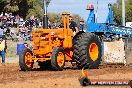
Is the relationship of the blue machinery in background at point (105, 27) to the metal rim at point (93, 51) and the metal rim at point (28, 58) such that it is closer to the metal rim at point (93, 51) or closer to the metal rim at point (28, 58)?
the metal rim at point (93, 51)

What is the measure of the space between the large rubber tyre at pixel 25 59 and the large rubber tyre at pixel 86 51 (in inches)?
69.7

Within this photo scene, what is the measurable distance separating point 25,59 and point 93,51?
9.50ft

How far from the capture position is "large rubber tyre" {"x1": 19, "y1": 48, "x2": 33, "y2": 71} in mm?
16281

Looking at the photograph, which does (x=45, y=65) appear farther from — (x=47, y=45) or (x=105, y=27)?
(x=105, y=27)

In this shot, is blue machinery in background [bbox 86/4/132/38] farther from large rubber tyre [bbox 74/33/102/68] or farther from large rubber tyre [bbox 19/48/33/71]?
large rubber tyre [bbox 19/48/33/71]

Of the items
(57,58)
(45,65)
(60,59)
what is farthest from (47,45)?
(45,65)

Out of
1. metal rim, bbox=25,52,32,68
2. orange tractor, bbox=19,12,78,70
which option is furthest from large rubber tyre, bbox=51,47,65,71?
metal rim, bbox=25,52,32,68

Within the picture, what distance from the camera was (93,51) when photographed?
1750cm

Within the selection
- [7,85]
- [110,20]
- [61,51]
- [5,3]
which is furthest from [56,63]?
[5,3]

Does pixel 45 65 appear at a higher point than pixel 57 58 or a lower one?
lower

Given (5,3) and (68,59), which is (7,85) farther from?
(5,3)

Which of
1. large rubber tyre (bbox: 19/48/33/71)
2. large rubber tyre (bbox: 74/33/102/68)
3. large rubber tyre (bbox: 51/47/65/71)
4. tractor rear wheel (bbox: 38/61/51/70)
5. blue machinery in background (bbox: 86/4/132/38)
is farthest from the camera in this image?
blue machinery in background (bbox: 86/4/132/38)

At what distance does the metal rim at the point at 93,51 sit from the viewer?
1723 cm

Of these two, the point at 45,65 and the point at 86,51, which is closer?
the point at 86,51
